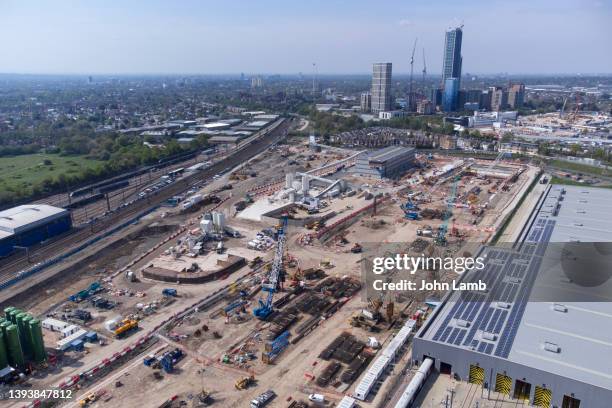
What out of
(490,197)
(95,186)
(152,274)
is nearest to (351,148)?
(490,197)

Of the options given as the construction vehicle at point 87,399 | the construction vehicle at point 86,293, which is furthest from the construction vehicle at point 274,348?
the construction vehicle at point 86,293

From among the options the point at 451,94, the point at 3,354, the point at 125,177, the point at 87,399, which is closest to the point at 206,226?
the point at 3,354

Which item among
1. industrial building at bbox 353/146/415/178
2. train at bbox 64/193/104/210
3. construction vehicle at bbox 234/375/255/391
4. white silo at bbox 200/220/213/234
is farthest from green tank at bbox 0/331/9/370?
industrial building at bbox 353/146/415/178

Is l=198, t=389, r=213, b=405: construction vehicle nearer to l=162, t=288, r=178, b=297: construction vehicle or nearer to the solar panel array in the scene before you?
l=162, t=288, r=178, b=297: construction vehicle

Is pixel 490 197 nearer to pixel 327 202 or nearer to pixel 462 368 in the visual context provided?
pixel 327 202

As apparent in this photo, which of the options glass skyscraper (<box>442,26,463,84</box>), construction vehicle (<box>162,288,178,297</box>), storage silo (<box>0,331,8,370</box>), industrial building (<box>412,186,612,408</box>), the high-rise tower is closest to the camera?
industrial building (<box>412,186,612,408</box>)

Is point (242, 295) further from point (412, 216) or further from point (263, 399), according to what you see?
point (412, 216)
